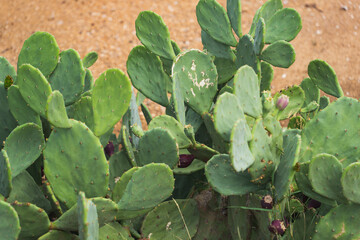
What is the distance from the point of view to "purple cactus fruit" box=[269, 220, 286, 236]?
49.1 inches

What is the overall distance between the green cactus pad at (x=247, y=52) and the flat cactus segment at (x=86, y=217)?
0.70 m

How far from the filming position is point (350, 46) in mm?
3834

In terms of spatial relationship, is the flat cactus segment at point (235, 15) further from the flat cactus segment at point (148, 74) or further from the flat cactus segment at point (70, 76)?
the flat cactus segment at point (70, 76)

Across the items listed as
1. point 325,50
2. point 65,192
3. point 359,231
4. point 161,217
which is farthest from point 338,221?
point 325,50

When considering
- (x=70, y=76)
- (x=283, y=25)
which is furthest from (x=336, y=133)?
(x=70, y=76)

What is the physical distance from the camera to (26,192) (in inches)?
51.0

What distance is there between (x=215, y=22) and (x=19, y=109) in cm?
66

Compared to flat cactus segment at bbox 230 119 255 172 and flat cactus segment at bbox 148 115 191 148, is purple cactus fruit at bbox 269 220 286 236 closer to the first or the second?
flat cactus segment at bbox 230 119 255 172

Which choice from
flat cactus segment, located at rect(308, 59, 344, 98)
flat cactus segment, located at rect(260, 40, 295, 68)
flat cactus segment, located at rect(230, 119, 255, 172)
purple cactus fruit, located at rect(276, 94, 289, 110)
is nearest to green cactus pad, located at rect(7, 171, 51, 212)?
flat cactus segment, located at rect(230, 119, 255, 172)

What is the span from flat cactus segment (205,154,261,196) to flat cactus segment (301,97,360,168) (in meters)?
0.16

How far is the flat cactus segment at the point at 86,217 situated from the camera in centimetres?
98

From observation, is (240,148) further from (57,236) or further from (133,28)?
(133,28)

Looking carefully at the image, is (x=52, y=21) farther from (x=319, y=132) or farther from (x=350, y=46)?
(x=319, y=132)

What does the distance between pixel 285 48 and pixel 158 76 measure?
1.28 feet
